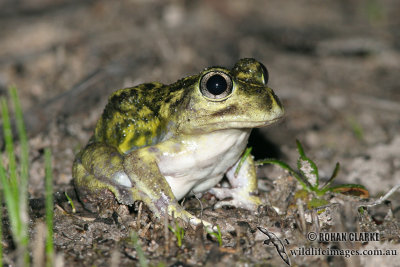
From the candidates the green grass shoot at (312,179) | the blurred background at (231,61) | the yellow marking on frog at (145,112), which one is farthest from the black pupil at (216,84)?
the blurred background at (231,61)

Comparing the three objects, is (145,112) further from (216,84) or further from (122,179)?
(216,84)

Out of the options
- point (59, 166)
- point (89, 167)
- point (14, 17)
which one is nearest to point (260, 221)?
point (89, 167)

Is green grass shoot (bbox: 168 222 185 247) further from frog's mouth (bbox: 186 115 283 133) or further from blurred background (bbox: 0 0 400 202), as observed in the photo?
blurred background (bbox: 0 0 400 202)

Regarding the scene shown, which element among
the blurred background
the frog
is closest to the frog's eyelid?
the frog

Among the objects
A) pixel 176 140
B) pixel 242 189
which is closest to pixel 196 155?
pixel 176 140

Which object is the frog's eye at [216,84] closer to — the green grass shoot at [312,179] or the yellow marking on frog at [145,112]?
the yellow marking on frog at [145,112]

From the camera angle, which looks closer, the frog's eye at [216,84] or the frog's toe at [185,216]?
the frog's eye at [216,84]
